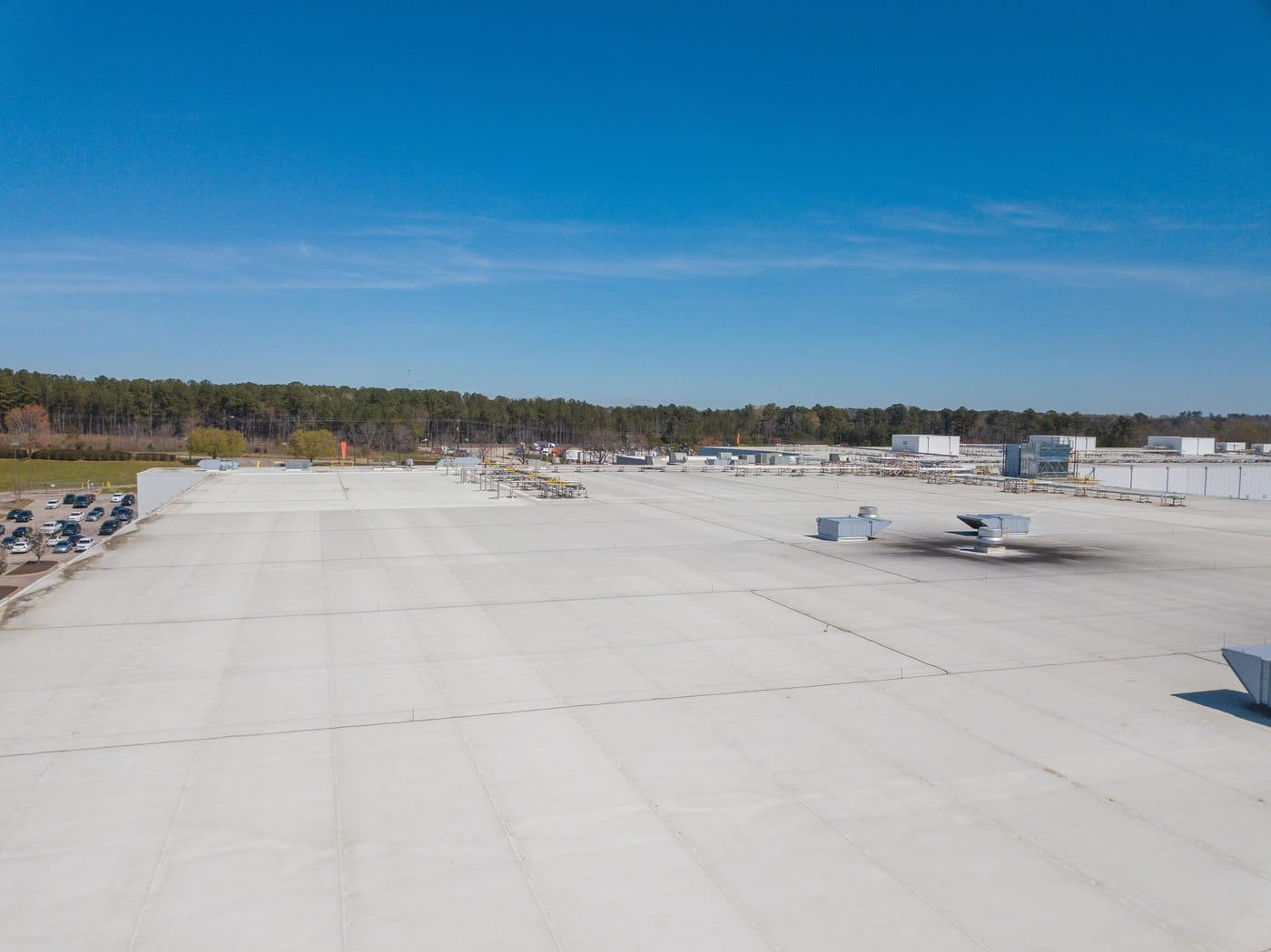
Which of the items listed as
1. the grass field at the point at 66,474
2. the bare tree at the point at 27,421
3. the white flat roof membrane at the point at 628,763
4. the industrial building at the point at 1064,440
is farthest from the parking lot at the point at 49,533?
the industrial building at the point at 1064,440

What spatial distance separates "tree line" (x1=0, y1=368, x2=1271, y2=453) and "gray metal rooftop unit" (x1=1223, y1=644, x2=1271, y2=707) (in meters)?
110

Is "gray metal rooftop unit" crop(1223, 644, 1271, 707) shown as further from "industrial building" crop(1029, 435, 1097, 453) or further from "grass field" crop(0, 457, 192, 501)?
"grass field" crop(0, 457, 192, 501)

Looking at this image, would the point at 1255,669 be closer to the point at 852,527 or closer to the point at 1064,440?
the point at 852,527

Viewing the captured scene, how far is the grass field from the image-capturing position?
8512cm

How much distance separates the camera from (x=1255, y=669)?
11414mm

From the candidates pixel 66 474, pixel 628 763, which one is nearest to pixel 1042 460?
pixel 628 763

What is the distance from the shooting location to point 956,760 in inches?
383

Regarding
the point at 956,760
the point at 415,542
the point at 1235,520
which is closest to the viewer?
the point at 956,760

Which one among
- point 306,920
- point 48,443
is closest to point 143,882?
point 306,920

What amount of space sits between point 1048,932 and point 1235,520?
37602 mm

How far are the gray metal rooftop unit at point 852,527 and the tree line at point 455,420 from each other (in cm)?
9256

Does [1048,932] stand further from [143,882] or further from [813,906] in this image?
[143,882]

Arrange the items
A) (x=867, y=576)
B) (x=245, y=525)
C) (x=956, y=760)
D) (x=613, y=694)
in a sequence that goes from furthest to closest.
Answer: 1. (x=245, y=525)
2. (x=867, y=576)
3. (x=613, y=694)
4. (x=956, y=760)

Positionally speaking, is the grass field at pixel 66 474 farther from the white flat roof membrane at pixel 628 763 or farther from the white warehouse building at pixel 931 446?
the white flat roof membrane at pixel 628 763
